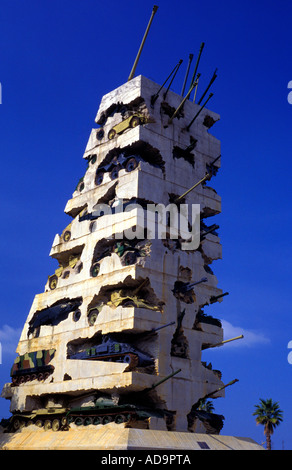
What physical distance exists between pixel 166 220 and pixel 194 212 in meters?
3.58

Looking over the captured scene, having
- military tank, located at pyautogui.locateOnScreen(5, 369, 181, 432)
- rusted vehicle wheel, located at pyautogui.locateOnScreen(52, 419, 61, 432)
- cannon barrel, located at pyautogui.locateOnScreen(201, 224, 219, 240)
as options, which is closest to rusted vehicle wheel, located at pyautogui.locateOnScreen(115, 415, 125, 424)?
military tank, located at pyautogui.locateOnScreen(5, 369, 181, 432)

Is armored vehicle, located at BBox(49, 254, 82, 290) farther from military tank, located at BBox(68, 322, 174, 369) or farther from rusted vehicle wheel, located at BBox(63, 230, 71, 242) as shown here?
military tank, located at BBox(68, 322, 174, 369)

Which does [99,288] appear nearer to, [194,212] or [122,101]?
[194,212]

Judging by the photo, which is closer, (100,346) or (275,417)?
(100,346)

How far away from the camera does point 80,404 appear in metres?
36.5

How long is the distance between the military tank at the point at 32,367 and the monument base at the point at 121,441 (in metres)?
4.10

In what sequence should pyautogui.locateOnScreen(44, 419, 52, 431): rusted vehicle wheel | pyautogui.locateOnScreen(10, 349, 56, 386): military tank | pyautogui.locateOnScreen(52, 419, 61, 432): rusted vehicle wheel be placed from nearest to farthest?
pyautogui.locateOnScreen(52, 419, 61, 432): rusted vehicle wheel, pyautogui.locateOnScreen(44, 419, 52, 431): rusted vehicle wheel, pyautogui.locateOnScreen(10, 349, 56, 386): military tank

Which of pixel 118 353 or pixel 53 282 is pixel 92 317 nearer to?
pixel 118 353

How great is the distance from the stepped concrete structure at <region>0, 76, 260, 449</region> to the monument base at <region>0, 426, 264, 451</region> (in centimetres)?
9

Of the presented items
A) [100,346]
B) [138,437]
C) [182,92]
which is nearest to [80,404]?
[100,346]

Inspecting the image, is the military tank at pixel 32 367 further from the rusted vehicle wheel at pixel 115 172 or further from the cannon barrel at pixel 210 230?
the cannon barrel at pixel 210 230

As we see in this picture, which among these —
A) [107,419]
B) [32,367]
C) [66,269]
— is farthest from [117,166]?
[107,419]

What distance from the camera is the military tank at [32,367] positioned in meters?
39.9

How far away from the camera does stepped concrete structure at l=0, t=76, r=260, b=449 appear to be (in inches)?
1352
